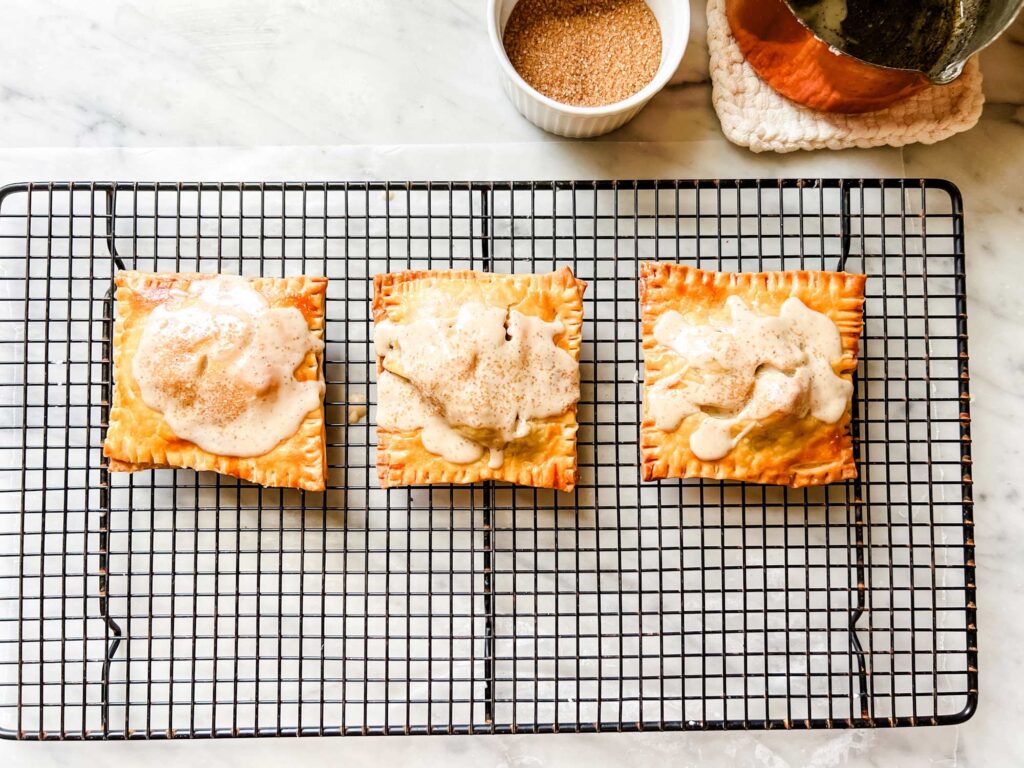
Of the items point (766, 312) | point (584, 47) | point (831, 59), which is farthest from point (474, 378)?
point (831, 59)

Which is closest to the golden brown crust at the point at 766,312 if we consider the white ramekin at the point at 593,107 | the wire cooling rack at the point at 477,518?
the wire cooling rack at the point at 477,518

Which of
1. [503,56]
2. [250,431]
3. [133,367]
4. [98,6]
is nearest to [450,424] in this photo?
[250,431]

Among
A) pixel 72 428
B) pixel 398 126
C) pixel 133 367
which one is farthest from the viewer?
pixel 398 126

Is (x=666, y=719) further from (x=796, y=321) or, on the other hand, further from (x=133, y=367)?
(x=133, y=367)

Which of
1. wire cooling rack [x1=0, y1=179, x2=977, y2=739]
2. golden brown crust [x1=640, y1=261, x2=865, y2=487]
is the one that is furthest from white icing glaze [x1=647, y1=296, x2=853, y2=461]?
wire cooling rack [x1=0, y1=179, x2=977, y2=739]

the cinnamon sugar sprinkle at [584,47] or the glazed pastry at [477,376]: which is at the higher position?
the cinnamon sugar sprinkle at [584,47]

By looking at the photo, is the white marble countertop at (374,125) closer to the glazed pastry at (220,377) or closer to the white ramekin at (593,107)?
the white ramekin at (593,107)
